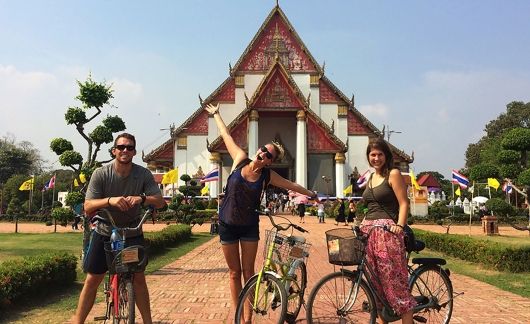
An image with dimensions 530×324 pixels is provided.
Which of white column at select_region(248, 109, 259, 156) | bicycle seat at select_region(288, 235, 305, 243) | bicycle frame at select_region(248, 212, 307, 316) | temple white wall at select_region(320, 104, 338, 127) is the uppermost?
temple white wall at select_region(320, 104, 338, 127)

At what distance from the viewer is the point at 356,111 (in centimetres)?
3725

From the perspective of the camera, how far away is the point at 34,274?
268 inches

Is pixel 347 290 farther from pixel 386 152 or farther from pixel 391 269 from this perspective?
pixel 386 152

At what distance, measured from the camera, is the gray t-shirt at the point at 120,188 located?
414 cm

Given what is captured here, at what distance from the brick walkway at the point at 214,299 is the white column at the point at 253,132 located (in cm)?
2416

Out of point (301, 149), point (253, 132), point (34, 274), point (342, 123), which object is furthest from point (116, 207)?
point (342, 123)

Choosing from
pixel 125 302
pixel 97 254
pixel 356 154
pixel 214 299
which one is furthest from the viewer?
pixel 356 154

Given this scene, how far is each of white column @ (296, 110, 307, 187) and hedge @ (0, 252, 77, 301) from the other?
27.4 m

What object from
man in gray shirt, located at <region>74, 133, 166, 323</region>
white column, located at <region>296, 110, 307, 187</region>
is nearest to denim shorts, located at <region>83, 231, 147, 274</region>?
man in gray shirt, located at <region>74, 133, 166, 323</region>

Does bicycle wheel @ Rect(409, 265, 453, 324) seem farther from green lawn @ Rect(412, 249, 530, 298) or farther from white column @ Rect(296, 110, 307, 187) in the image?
white column @ Rect(296, 110, 307, 187)

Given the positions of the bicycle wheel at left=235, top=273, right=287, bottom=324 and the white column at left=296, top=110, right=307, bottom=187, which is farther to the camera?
the white column at left=296, top=110, right=307, bottom=187

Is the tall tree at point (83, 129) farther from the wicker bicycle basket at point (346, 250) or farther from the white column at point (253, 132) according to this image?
the white column at point (253, 132)

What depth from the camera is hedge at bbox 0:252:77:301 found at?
20.2ft

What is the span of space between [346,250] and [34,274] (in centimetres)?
481
